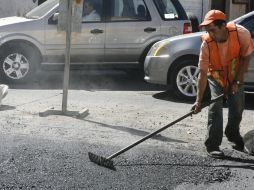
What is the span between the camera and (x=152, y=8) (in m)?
11.3

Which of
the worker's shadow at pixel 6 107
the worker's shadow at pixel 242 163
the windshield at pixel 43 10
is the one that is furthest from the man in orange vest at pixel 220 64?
the windshield at pixel 43 10

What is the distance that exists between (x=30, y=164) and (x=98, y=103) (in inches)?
138

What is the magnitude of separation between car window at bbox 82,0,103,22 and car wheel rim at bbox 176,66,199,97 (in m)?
2.45

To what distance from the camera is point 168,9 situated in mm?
11469

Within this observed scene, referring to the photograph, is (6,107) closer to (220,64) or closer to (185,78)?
(185,78)

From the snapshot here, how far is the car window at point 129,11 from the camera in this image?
441 inches

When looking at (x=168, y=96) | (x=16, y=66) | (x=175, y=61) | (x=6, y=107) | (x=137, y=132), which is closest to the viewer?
(x=137, y=132)

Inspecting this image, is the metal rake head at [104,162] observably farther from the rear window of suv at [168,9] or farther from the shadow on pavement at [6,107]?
the rear window of suv at [168,9]

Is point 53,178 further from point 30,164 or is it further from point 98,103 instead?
point 98,103

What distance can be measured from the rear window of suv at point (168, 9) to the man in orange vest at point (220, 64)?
206 inches

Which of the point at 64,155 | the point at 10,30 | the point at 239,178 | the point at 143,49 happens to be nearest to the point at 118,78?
the point at 143,49

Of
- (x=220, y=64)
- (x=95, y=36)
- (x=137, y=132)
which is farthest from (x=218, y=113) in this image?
(x=95, y=36)

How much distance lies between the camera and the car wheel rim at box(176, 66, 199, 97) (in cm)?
937

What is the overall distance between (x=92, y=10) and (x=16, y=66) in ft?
5.92
